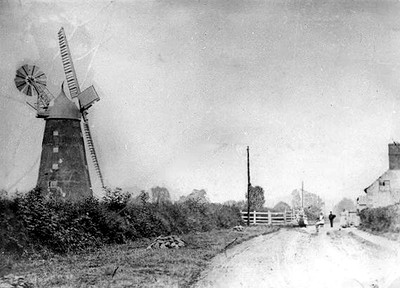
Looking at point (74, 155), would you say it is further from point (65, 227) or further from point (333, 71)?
point (333, 71)

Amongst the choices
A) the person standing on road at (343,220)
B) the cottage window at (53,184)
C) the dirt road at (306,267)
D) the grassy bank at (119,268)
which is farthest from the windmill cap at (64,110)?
the person standing on road at (343,220)

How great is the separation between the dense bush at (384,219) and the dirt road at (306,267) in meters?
8.51

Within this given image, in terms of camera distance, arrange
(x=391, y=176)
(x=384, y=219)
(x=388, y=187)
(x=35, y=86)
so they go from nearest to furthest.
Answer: (x=35, y=86)
(x=384, y=219)
(x=391, y=176)
(x=388, y=187)

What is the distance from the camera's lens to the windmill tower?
31.1m

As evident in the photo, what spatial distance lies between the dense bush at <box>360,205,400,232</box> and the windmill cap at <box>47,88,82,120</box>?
62.7 ft

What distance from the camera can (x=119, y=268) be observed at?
1414 centimetres

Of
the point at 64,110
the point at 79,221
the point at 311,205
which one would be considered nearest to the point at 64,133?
the point at 64,110

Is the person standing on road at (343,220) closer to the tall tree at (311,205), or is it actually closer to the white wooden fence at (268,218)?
the white wooden fence at (268,218)

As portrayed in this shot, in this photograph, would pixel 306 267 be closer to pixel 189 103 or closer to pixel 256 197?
pixel 189 103

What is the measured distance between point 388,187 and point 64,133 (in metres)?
32.4

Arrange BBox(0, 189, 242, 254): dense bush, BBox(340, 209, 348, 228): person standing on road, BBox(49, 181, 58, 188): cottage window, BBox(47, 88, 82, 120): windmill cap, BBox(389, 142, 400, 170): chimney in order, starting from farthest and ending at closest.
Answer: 1. BBox(389, 142, 400, 170): chimney
2. BBox(340, 209, 348, 228): person standing on road
3. BBox(47, 88, 82, 120): windmill cap
4. BBox(49, 181, 58, 188): cottage window
5. BBox(0, 189, 242, 254): dense bush

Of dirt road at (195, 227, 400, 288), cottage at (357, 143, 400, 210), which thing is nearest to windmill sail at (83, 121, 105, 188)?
dirt road at (195, 227, 400, 288)

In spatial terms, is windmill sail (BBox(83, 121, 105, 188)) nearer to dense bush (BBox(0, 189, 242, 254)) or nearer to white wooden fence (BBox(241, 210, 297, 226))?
dense bush (BBox(0, 189, 242, 254))

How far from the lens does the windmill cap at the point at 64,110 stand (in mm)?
33062
